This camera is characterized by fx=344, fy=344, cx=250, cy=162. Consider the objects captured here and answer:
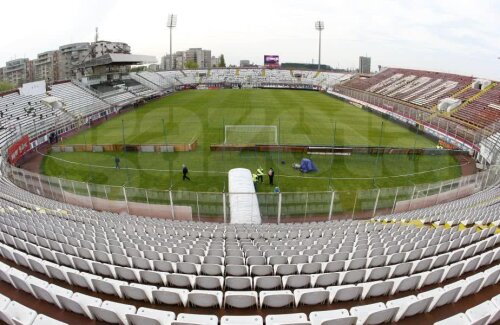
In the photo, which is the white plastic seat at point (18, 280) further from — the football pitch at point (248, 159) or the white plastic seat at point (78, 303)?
the football pitch at point (248, 159)

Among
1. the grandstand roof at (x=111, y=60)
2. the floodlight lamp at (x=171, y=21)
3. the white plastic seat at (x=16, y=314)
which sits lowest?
the white plastic seat at (x=16, y=314)

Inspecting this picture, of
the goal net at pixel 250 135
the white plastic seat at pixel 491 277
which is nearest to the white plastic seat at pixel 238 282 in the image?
the white plastic seat at pixel 491 277

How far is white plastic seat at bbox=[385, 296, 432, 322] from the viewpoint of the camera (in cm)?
520

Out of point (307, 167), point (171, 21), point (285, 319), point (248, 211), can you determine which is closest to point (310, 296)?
point (285, 319)

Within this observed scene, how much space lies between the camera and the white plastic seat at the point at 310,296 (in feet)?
19.3

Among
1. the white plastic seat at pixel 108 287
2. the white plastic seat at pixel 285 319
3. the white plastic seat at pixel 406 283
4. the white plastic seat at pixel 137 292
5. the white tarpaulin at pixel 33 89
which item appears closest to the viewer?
the white plastic seat at pixel 285 319

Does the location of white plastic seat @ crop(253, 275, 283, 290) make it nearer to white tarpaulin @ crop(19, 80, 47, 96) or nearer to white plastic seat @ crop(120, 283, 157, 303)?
white plastic seat @ crop(120, 283, 157, 303)

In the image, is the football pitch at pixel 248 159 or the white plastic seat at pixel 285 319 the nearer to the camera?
the white plastic seat at pixel 285 319

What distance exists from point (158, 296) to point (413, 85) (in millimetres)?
69331

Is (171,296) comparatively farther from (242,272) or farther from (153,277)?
(242,272)

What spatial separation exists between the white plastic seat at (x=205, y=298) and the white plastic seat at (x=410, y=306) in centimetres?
274

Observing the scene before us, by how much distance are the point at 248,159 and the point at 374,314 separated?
23104mm

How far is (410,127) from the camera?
4156cm

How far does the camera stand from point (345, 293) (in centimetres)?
611
